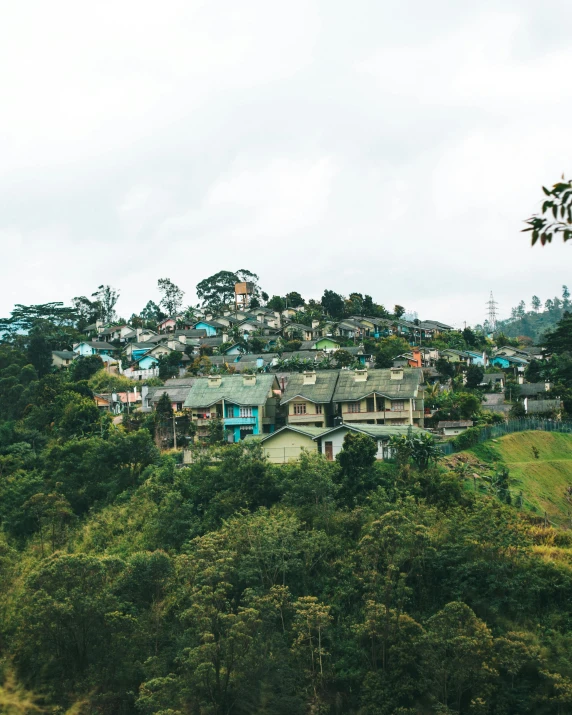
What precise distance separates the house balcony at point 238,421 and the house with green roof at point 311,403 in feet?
5.13

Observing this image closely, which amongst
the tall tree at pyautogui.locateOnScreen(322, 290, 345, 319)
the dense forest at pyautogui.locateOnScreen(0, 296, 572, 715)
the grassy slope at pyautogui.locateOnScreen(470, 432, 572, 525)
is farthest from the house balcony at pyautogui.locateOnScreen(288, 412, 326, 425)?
the tall tree at pyautogui.locateOnScreen(322, 290, 345, 319)

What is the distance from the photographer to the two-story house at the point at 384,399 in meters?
31.3

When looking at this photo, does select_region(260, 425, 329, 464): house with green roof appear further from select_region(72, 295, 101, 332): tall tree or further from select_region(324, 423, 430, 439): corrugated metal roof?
select_region(72, 295, 101, 332): tall tree

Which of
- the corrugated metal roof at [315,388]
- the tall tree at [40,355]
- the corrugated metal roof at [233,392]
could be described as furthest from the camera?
the tall tree at [40,355]

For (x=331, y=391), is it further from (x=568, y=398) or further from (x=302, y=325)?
(x=302, y=325)

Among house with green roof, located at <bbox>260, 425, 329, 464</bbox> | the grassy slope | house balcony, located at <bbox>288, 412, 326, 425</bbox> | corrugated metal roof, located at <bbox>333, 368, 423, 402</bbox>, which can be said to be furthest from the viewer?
house balcony, located at <bbox>288, 412, 326, 425</bbox>

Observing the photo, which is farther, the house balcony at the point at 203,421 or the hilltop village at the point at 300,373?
the house balcony at the point at 203,421

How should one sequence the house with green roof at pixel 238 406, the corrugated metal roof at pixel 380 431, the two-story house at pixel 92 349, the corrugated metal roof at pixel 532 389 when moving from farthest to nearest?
1. the two-story house at pixel 92 349
2. the corrugated metal roof at pixel 532 389
3. the house with green roof at pixel 238 406
4. the corrugated metal roof at pixel 380 431

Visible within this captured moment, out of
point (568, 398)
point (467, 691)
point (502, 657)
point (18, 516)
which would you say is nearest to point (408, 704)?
point (467, 691)

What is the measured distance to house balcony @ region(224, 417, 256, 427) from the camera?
33500mm

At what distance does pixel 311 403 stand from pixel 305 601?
14941 mm

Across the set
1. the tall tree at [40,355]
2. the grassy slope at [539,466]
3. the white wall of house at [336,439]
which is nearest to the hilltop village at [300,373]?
the white wall of house at [336,439]

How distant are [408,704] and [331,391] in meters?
17.5

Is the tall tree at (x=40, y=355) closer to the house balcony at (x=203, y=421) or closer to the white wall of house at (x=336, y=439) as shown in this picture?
the house balcony at (x=203, y=421)
